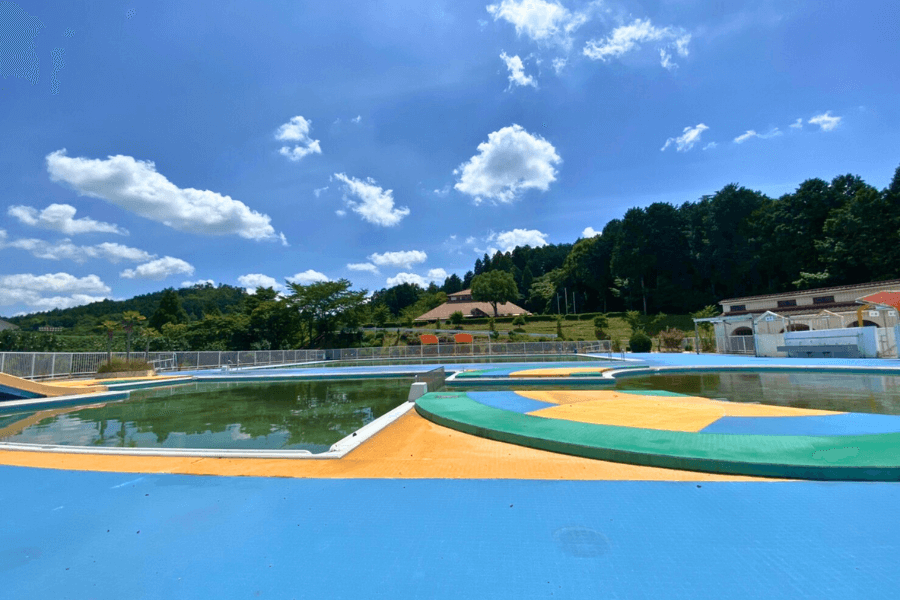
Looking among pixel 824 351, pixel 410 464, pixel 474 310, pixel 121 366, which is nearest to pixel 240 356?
pixel 121 366

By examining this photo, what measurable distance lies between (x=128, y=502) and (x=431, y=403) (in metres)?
5.71

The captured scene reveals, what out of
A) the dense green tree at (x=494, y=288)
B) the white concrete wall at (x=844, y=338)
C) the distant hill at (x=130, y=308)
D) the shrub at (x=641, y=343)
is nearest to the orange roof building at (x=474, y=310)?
the dense green tree at (x=494, y=288)

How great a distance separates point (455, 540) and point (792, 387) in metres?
13.3

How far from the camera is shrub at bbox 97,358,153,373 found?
19.1 metres

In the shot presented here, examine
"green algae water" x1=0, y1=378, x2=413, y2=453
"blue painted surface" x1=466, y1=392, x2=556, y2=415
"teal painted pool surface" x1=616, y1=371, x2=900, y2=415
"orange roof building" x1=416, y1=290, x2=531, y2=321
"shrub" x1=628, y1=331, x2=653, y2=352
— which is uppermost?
"orange roof building" x1=416, y1=290, x2=531, y2=321

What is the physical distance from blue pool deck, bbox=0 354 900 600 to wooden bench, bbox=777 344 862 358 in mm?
22019

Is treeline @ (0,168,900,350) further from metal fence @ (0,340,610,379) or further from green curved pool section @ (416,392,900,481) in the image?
green curved pool section @ (416,392,900,481)

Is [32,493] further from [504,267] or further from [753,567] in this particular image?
[504,267]

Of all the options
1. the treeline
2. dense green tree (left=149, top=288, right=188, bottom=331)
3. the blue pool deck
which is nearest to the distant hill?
the treeline

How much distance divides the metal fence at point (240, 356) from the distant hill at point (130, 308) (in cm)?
3252

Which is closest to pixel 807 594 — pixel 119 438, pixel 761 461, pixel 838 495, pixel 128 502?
pixel 838 495

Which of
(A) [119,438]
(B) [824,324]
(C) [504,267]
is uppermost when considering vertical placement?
(C) [504,267]

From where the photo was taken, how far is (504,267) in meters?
99.8

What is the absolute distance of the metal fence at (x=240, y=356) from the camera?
59.4 feet
